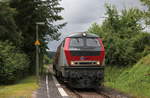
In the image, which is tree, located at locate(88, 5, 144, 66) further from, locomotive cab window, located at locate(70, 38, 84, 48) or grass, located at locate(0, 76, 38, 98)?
grass, located at locate(0, 76, 38, 98)

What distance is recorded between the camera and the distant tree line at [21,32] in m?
24.0

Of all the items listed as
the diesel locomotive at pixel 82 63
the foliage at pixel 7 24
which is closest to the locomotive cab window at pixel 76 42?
the diesel locomotive at pixel 82 63

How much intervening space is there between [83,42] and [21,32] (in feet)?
46.2

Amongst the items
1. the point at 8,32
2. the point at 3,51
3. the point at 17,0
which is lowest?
the point at 3,51

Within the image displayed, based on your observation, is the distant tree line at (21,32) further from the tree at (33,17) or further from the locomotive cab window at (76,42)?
the locomotive cab window at (76,42)

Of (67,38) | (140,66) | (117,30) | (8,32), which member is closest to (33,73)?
(8,32)

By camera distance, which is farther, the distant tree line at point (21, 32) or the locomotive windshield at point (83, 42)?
the distant tree line at point (21, 32)

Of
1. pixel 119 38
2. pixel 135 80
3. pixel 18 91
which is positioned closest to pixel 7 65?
pixel 18 91

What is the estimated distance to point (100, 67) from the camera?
17.1 m

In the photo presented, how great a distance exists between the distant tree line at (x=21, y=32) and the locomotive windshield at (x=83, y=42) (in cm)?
843

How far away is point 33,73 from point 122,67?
1373cm

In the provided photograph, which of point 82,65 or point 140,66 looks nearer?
point 82,65

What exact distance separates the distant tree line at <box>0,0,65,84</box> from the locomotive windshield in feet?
27.7

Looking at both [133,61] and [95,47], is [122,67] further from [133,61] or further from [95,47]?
[95,47]
